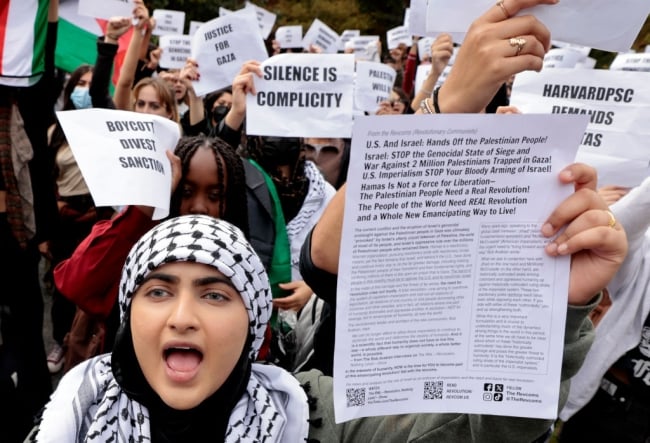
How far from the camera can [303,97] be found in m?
3.83

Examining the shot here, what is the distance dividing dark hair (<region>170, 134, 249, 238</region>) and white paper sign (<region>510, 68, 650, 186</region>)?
1.39 metres

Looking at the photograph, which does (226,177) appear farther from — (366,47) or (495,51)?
(366,47)

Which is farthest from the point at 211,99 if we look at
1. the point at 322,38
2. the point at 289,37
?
the point at 289,37

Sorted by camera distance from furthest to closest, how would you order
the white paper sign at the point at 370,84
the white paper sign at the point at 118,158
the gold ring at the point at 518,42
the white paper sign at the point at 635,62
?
the white paper sign at the point at 370,84 < the white paper sign at the point at 635,62 < the white paper sign at the point at 118,158 < the gold ring at the point at 518,42

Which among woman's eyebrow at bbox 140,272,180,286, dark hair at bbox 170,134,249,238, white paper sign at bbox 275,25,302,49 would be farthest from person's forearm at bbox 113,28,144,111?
white paper sign at bbox 275,25,302,49

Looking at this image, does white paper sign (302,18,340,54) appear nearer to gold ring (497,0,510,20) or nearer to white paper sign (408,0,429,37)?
white paper sign (408,0,429,37)

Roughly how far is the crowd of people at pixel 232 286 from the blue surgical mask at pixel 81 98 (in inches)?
16.2

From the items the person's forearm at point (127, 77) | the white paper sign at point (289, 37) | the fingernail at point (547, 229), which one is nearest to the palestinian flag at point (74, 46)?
the white paper sign at point (289, 37)

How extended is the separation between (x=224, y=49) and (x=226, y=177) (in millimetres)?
2269

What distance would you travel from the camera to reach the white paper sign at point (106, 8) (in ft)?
15.6

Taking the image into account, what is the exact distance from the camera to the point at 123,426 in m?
1.57

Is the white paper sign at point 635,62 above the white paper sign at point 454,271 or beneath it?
above

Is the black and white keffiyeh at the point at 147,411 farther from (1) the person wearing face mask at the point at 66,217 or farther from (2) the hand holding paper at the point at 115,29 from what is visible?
(2) the hand holding paper at the point at 115,29

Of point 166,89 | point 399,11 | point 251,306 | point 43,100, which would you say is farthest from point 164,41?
point 399,11
